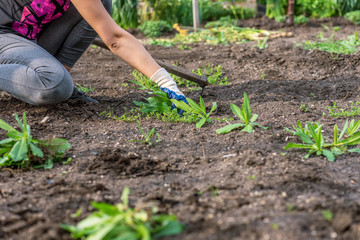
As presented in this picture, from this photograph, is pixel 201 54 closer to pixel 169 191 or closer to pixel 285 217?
pixel 169 191

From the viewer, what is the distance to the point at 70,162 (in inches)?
79.7

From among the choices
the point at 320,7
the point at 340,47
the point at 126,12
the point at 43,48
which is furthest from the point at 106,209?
the point at 320,7

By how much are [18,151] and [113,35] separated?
92cm

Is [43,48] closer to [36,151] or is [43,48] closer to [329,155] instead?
[36,151]

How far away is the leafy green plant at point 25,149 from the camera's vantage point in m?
1.86

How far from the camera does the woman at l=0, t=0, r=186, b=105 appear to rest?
246cm

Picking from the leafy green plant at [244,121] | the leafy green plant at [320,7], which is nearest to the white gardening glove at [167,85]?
the leafy green plant at [244,121]

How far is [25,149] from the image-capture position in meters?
1.86

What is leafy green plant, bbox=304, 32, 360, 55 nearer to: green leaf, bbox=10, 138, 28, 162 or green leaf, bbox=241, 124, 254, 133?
green leaf, bbox=241, 124, 254, 133

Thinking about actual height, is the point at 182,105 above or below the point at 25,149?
below

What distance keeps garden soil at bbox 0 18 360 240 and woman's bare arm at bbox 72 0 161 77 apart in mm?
366

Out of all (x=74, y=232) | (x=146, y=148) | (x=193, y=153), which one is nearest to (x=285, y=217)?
(x=74, y=232)

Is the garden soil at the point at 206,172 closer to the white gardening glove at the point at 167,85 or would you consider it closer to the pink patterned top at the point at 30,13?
the white gardening glove at the point at 167,85

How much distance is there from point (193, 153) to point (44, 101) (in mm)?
1049
